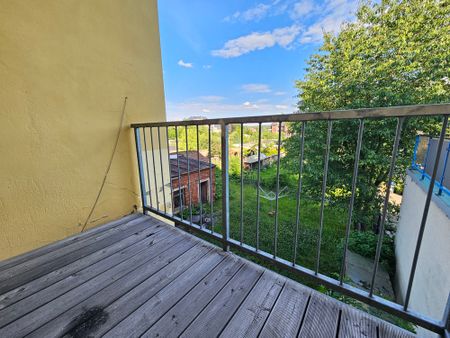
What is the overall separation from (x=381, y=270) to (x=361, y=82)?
5.02 metres

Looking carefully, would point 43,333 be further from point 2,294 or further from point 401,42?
point 401,42

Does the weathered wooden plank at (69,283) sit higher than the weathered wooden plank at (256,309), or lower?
lower

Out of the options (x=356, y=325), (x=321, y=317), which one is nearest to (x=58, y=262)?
(x=321, y=317)

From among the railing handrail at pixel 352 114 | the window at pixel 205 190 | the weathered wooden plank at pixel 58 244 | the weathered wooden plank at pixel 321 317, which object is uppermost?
the railing handrail at pixel 352 114

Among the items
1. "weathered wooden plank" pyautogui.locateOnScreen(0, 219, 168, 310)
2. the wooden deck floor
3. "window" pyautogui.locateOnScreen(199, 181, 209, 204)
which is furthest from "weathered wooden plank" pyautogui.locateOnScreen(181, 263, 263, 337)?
"window" pyautogui.locateOnScreen(199, 181, 209, 204)

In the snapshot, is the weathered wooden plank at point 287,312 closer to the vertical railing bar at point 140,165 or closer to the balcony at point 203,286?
the balcony at point 203,286

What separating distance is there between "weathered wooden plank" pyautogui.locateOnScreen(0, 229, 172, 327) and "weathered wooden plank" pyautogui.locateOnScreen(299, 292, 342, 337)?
44.7 inches

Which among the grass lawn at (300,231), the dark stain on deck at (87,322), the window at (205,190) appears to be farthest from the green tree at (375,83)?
the dark stain on deck at (87,322)

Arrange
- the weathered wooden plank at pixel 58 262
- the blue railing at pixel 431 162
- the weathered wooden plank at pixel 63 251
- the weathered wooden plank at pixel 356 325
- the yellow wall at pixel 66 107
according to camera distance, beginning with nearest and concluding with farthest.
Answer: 1. the weathered wooden plank at pixel 356 325
2. the weathered wooden plank at pixel 58 262
3. the weathered wooden plank at pixel 63 251
4. the yellow wall at pixel 66 107
5. the blue railing at pixel 431 162

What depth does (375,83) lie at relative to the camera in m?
5.28

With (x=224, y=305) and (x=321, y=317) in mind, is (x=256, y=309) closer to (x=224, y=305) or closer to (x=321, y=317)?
(x=224, y=305)

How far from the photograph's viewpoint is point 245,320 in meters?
0.96

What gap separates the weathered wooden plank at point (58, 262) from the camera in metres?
1.25

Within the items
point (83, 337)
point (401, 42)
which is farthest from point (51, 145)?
point (401, 42)
